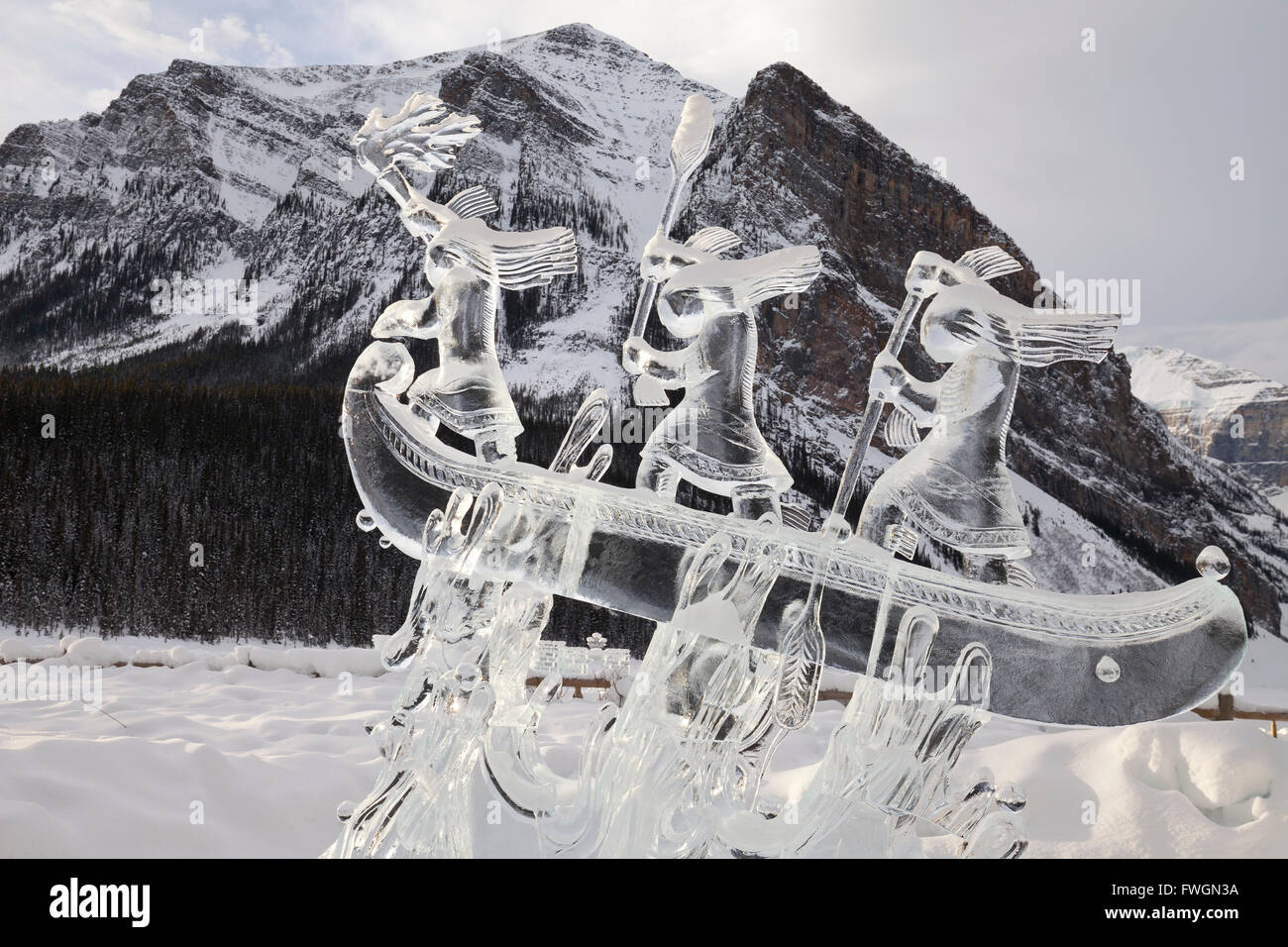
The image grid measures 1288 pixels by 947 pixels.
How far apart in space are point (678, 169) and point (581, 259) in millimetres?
53040

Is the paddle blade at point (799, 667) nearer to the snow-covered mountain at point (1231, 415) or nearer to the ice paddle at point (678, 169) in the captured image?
the ice paddle at point (678, 169)

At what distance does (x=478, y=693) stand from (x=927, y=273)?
213 cm

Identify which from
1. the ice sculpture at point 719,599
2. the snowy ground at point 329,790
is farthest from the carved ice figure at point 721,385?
the snowy ground at point 329,790

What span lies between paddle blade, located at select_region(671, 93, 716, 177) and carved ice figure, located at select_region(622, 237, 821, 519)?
51 centimetres

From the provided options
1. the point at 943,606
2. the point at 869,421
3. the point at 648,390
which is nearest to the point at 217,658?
the point at 648,390

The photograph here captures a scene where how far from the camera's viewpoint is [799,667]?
2.88 meters

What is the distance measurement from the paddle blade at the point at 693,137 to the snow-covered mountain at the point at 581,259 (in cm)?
3082

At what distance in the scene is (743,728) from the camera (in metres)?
2.58

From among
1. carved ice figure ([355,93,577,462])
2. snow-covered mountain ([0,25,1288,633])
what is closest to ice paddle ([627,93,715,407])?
carved ice figure ([355,93,577,462])

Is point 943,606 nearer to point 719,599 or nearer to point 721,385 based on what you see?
point 719,599

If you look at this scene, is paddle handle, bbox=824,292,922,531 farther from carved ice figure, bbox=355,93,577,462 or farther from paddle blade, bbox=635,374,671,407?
carved ice figure, bbox=355,93,577,462

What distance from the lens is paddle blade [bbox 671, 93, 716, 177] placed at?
10.8ft
